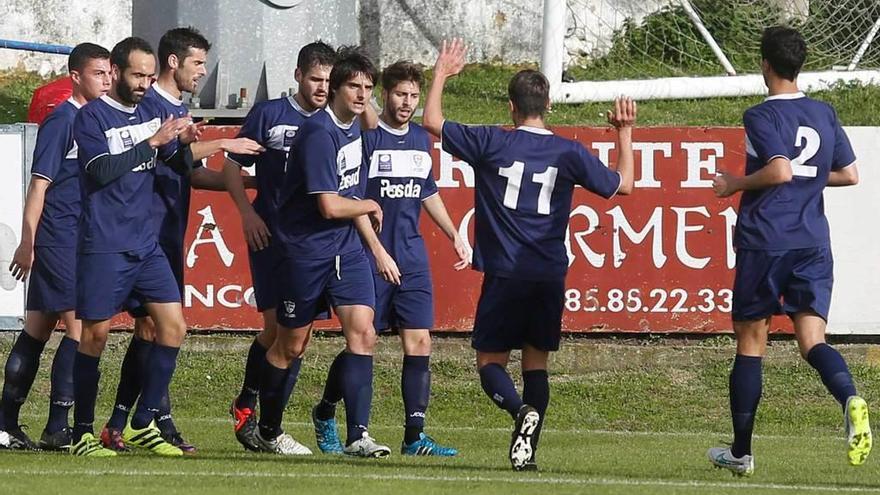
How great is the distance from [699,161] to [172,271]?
5243 mm

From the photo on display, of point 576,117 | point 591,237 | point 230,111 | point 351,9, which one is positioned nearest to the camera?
point 591,237

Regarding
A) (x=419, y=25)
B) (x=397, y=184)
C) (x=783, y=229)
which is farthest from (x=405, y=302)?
(x=419, y=25)

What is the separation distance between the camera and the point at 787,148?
311 inches

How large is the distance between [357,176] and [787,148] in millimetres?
2259

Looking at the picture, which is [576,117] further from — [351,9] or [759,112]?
[759,112]

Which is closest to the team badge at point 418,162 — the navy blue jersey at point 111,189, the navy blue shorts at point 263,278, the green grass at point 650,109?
the navy blue shorts at point 263,278

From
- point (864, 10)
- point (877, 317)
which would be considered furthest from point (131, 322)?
point (864, 10)

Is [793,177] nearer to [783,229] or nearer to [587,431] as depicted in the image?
[783,229]

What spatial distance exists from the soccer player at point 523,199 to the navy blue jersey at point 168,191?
1559mm

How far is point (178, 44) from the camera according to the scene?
898cm

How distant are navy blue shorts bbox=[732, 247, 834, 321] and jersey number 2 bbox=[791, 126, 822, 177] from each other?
1.24 feet

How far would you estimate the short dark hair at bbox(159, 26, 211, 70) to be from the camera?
353 inches

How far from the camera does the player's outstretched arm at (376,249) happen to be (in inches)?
336

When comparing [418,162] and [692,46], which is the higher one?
[692,46]
